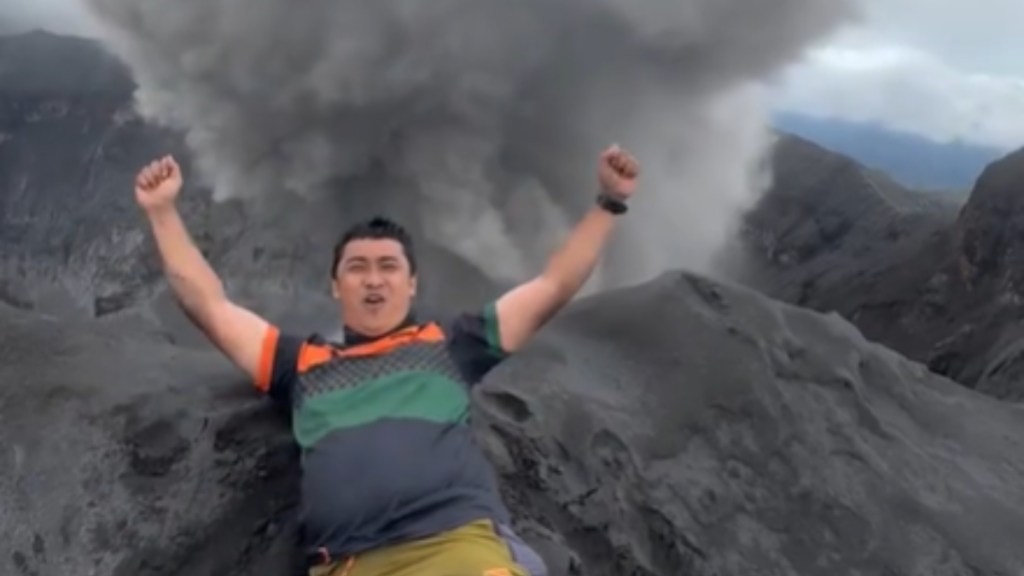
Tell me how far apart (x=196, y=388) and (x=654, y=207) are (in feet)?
68.8

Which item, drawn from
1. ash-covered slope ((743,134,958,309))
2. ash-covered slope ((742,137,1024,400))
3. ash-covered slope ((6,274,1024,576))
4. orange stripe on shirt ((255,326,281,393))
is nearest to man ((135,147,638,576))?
orange stripe on shirt ((255,326,281,393))

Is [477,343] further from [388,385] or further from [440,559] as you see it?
[440,559]

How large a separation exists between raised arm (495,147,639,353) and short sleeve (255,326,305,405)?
50cm

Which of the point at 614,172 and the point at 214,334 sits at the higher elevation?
the point at 614,172

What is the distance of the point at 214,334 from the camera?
12.1 ft

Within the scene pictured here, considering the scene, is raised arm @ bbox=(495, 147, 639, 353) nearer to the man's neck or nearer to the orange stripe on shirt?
the man's neck

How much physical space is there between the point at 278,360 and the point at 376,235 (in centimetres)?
39

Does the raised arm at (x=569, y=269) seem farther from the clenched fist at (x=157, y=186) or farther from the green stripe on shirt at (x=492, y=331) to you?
the clenched fist at (x=157, y=186)

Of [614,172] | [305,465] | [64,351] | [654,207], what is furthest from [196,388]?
[654,207]

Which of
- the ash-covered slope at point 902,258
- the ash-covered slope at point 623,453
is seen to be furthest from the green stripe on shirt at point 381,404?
the ash-covered slope at point 902,258

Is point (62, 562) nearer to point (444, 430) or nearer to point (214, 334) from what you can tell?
point (214, 334)

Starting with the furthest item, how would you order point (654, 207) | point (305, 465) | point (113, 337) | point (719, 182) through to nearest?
point (719, 182) → point (654, 207) → point (113, 337) → point (305, 465)

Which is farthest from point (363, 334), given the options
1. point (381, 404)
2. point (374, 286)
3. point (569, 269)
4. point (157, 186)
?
point (157, 186)

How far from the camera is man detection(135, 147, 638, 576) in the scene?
322 cm
